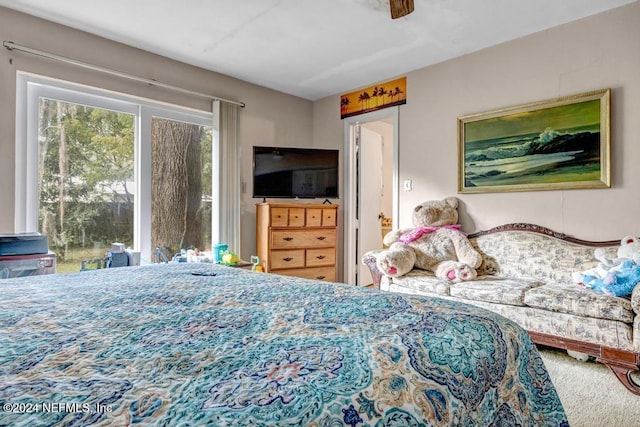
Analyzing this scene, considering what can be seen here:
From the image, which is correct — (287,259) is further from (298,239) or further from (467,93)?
(467,93)

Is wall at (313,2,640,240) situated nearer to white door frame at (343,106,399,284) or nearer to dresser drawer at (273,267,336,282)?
white door frame at (343,106,399,284)

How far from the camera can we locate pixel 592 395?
195cm

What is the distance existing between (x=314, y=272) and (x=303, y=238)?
0.41m

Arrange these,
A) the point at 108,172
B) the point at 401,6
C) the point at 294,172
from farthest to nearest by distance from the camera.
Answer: the point at 294,172 < the point at 108,172 < the point at 401,6

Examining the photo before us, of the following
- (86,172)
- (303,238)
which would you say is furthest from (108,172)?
(303,238)

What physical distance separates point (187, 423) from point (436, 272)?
289 cm

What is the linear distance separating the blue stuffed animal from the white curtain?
316cm

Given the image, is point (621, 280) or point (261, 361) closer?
point (261, 361)

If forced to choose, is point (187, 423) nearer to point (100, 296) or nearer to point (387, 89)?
point (100, 296)

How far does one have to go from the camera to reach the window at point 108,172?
285 cm

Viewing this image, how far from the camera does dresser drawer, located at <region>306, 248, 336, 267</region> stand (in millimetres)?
4016

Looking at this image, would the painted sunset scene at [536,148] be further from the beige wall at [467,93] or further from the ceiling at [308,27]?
the ceiling at [308,27]

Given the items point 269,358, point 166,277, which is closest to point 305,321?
point 269,358

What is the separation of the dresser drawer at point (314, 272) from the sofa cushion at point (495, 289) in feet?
5.41
